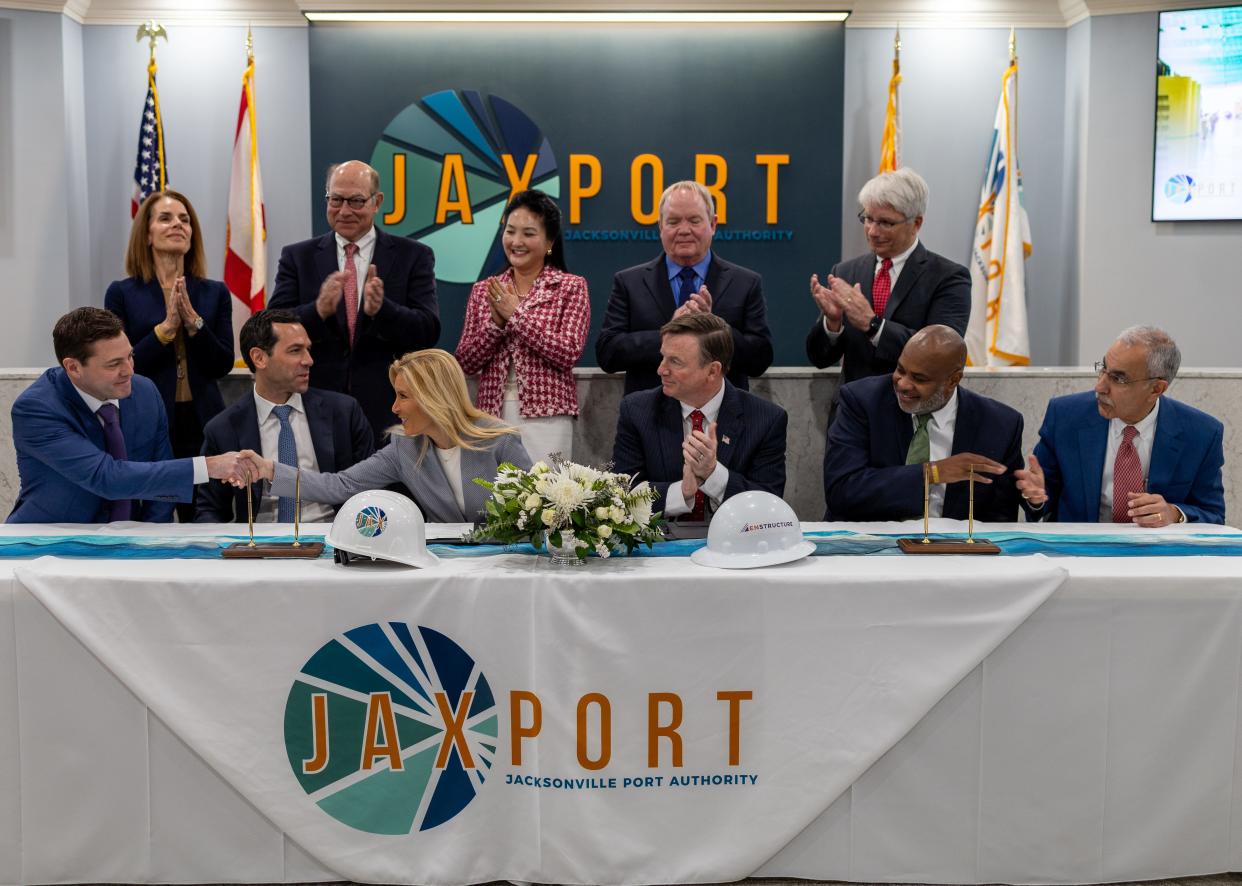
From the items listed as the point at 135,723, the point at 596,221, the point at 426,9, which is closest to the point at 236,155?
the point at 426,9

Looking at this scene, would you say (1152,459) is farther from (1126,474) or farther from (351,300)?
(351,300)

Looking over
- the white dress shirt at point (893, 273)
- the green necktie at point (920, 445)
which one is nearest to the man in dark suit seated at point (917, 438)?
the green necktie at point (920, 445)

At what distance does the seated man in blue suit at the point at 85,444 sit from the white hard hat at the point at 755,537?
59.6 inches

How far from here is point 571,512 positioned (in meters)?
2.87

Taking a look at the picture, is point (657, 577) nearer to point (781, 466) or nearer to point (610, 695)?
point (610, 695)

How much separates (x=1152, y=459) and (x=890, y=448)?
31.8 inches

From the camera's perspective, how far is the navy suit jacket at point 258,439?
396 centimetres

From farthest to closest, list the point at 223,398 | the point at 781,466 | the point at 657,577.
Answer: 1. the point at 223,398
2. the point at 781,466
3. the point at 657,577

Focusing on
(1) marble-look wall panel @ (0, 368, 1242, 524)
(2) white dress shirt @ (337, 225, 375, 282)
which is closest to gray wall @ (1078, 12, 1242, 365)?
(1) marble-look wall panel @ (0, 368, 1242, 524)

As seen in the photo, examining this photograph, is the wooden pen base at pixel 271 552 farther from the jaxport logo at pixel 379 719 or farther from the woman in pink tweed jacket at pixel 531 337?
the woman in pink tweed jacket at pixel 531 337

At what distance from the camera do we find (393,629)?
274 centimetres

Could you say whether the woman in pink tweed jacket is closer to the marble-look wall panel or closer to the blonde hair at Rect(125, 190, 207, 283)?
the marble-look wall panel

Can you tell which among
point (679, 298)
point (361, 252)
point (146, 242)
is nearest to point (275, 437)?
point (361, 252)

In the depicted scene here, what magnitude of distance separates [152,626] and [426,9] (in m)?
5.36
